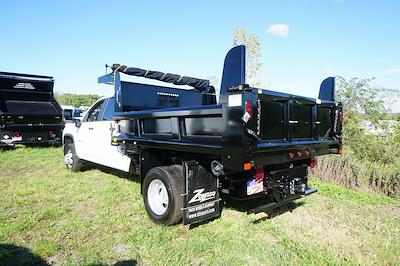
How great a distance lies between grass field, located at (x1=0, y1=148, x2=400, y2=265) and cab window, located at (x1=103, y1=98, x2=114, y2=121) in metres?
1.55

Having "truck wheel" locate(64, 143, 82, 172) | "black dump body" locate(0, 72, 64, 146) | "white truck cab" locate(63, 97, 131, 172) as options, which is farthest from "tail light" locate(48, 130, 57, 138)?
"truck wheel" locate(64, 143, 82, 172)

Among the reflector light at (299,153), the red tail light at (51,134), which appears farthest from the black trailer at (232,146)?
the red tail light at (51,134)

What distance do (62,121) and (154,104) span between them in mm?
8346

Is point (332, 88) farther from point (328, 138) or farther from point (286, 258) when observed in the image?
point (286, 258)

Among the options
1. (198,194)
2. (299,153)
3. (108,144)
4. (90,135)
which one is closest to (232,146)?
(198,194)

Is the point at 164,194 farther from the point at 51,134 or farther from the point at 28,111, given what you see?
the point at 28,111

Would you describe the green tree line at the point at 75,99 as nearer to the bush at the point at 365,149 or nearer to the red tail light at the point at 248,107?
the bush at the point at 365,149

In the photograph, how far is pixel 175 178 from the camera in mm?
4414

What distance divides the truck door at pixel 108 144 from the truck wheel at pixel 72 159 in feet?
4.07

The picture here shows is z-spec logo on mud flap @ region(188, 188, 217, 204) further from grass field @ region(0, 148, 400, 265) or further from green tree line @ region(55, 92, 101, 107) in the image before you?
green tree line @ region(55, 92, 101, 107)

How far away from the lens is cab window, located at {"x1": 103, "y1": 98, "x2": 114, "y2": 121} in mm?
6824

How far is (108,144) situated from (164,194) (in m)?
2.51

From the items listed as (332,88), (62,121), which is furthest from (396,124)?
(62,121)

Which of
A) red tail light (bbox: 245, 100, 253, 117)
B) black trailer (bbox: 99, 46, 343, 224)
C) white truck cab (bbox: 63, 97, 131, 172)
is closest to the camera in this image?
red tail light (bbox: 245, 100, 253, 117)
